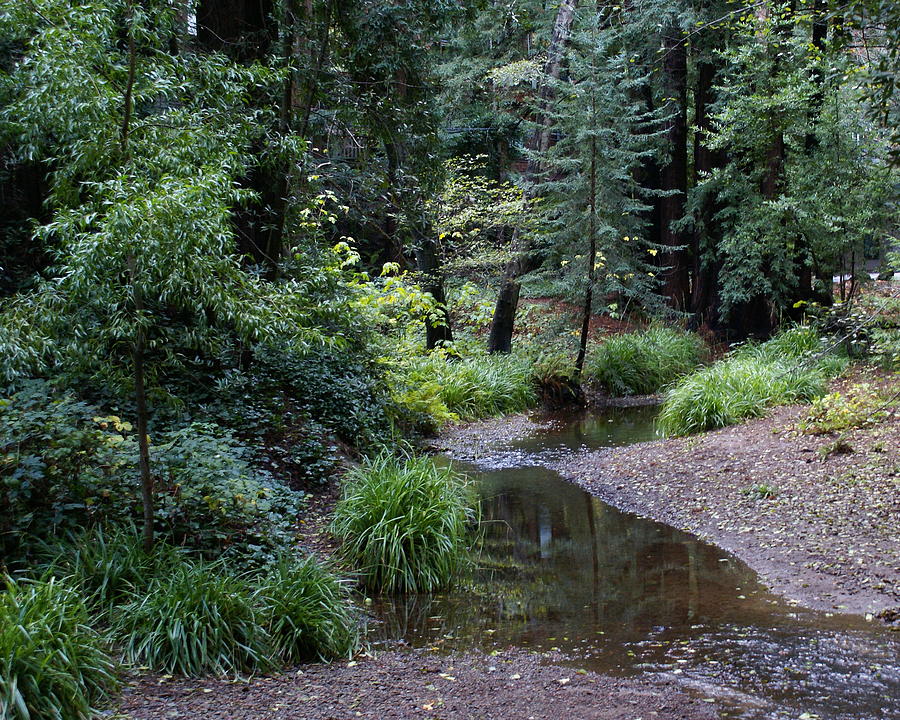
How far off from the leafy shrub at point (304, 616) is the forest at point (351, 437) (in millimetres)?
26

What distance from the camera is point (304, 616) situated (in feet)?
15.8

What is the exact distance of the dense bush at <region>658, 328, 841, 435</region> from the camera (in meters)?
11.1

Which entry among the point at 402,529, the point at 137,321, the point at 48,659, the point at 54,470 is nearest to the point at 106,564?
the point at 54,470

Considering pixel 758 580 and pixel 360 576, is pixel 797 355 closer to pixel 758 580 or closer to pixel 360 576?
pixel 758 580

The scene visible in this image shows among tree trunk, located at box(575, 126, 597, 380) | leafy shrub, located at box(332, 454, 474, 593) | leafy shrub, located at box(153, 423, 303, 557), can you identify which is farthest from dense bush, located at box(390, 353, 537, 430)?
leafy shrub, located at box(153, 423, 303, 557)

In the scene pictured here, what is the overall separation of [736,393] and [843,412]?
239 centimetres

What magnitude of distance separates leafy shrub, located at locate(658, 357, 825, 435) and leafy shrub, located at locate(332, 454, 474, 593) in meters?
5.54

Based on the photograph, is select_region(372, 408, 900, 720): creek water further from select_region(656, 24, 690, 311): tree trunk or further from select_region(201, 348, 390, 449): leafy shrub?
select_region(656, 24, 690, 311): tree trunk

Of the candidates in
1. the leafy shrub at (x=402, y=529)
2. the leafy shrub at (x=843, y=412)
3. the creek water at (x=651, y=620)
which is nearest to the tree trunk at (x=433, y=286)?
the leafy shrub at (x=843, y=412)

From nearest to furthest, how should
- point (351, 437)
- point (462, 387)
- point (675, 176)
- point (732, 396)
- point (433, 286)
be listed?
point (351, 437) < point (732, 396) < point (462, 387) < point (433, 286) < point (675, 176)

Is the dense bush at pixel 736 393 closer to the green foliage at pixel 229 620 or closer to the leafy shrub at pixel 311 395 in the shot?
the leafy shrub at pixel 311 395

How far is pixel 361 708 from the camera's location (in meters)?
4.02

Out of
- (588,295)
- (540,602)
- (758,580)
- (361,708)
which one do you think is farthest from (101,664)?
(588,295)

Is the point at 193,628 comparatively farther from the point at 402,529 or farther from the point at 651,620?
the point at 651,620
